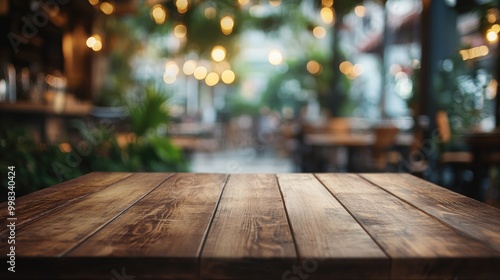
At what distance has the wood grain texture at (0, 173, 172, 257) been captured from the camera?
92cm

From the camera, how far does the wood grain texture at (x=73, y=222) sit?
92cm

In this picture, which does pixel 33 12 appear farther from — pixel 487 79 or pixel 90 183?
pixel 487 79

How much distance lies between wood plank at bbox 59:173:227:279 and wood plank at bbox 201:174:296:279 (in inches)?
1.1

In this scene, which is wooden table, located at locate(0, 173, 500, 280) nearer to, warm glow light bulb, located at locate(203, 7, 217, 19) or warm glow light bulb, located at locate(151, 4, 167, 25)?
warm glow light bulb, located at locate(151, 4, 167, 25)

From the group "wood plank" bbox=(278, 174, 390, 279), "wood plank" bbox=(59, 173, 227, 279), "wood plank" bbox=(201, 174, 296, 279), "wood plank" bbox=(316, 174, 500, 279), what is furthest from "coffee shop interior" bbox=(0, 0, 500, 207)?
"wood plank" bbox=(316, 174, 500, 279)

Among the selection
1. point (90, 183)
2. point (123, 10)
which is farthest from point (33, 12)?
point (90, 183)

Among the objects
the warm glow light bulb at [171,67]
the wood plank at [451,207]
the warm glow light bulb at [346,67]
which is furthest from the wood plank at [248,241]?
the warm glow light bulb at [171,67]

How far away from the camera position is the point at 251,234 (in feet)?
3.40

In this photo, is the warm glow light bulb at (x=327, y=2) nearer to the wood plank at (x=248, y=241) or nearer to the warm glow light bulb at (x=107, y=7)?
the warm glow light bulb at (x=107, y=7)

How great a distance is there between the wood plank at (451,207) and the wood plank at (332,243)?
0.75 ft

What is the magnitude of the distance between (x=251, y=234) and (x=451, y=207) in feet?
2.07

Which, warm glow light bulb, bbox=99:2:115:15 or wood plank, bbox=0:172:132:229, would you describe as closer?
wood plank, bbox=0:172:132:229

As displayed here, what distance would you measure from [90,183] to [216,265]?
1041 mm

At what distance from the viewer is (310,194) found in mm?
1583
